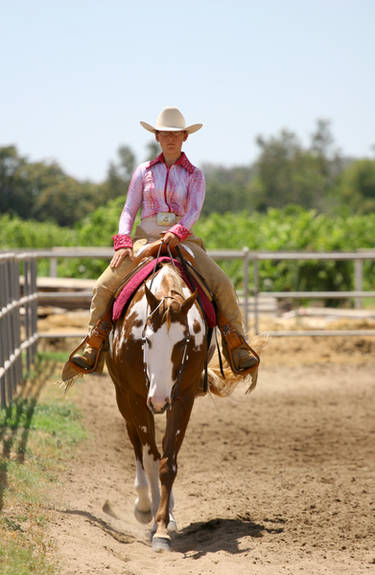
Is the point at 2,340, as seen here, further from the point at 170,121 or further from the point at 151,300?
the point at 151,300

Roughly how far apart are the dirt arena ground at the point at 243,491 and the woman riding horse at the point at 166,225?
2.24 ft

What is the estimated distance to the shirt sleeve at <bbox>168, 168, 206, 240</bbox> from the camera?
196 inches

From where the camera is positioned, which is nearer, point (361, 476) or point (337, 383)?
point (361, 476)

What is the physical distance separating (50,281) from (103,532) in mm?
10733

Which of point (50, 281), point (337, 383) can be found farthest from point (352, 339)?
point (50, 281)

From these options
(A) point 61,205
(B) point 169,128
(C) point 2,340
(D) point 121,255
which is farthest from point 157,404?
(A) point 61,205

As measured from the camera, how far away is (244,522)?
16.0 ft

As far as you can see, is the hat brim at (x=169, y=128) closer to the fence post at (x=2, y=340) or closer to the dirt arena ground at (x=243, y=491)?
the dirt arena ground at (x=243, y=491)

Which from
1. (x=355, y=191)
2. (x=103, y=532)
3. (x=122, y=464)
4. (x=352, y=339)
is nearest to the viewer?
(x=103, y=532)

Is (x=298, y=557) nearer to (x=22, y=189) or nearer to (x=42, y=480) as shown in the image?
(x=42, y=480)

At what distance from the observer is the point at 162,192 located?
17.0ft

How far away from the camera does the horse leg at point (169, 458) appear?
4.45 m

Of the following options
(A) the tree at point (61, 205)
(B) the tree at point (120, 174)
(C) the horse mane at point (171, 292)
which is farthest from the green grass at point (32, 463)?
(A) the tree at point (61, 205)

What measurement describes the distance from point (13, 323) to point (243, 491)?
3.63m
